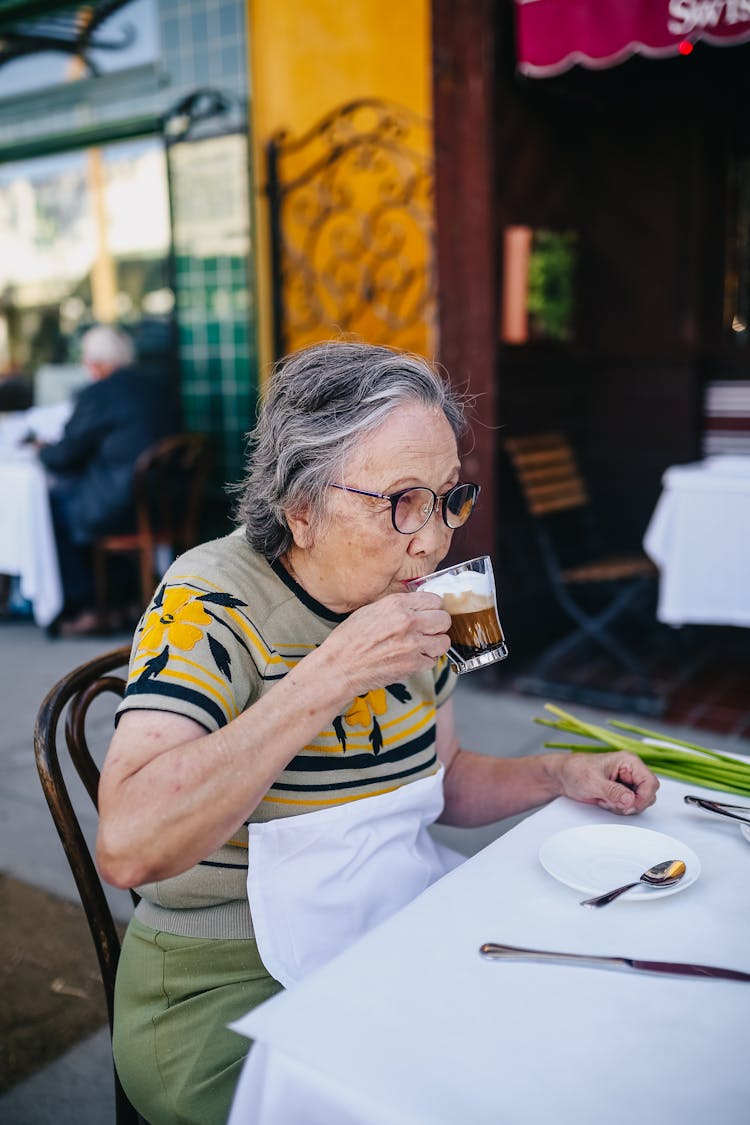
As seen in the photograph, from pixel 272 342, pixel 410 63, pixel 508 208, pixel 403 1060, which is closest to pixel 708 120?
pixel 508 208

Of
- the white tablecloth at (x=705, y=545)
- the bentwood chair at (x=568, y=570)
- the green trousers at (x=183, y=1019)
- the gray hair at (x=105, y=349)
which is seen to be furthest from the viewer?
the gray hair at (x=105, y=349)

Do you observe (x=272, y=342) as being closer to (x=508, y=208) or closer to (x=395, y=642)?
(x=508, y=208)

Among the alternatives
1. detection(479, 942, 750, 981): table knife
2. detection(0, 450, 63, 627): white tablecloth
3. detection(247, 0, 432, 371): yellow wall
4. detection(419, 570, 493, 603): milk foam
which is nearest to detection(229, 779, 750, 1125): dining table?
detection(479, 942, 750, 981): table knife

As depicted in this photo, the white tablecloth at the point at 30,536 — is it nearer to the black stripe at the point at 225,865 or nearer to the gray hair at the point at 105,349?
the gray hair at the point at 105,349

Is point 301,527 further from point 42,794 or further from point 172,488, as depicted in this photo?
point 172,488

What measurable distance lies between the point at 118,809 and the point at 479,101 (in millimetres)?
3753

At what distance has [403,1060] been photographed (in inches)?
34.8

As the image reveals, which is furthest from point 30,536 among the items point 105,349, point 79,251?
point 79,251

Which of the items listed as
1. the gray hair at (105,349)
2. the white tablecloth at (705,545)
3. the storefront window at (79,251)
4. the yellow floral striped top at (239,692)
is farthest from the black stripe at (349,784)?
the storefront window at (79,251)

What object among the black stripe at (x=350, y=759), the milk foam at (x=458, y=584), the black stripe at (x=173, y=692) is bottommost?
the black stripe at (x=350, y=759)

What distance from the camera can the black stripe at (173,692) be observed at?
1.21 m

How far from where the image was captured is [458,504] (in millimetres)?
1532

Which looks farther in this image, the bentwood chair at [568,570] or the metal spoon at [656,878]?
the bentwood chair at [568,570]

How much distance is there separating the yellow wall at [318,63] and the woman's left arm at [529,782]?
4713mm
